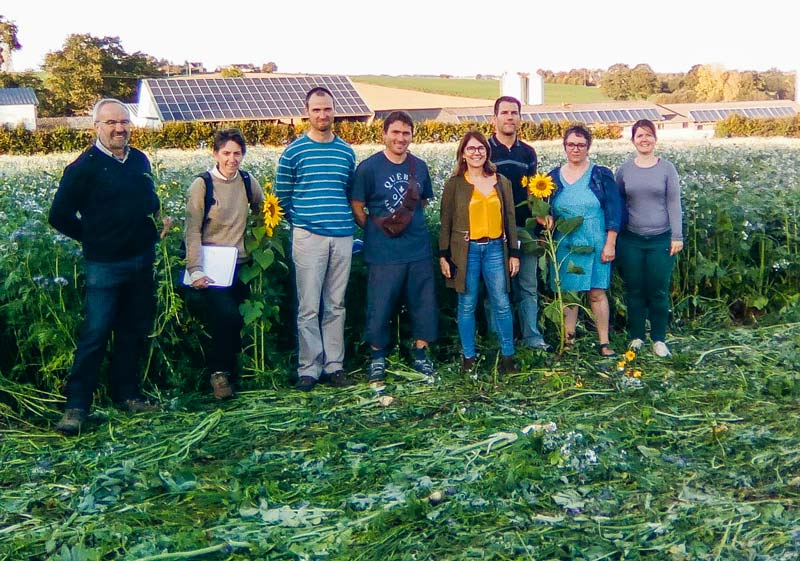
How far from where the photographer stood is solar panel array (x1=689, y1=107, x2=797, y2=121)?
5731 centimetres

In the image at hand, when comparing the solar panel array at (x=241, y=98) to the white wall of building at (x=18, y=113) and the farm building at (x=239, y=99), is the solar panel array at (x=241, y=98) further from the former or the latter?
the white wall of building at (x=18, y=113)

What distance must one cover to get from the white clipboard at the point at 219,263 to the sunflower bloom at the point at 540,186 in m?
2.10

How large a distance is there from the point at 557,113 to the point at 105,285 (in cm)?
4647

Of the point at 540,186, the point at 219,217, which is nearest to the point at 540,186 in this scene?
the point at 540,186

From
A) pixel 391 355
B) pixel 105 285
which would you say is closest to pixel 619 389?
pixel 391 355

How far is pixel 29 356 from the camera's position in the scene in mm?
5895

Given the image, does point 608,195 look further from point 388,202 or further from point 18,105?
point 18,105

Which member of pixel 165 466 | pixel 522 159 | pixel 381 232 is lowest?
pixel 165 466

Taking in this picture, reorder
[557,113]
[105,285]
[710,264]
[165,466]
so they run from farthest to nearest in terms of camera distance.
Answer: [557,113] → [710,264] → [105,285] → [165,466]

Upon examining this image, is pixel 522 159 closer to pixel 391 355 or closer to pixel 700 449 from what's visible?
pixel 391 355

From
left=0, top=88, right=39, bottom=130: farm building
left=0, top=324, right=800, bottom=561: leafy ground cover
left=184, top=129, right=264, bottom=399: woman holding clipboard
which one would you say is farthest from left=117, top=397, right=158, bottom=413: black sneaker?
left=0, top=88, right=39, bottom=130: farm building

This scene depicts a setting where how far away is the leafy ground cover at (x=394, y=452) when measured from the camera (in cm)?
374

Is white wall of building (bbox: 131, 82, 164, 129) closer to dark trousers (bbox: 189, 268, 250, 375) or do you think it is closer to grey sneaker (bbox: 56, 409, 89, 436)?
dark trousers (bbox: 189, 268, 250, 375)

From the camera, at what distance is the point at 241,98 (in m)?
45.1
